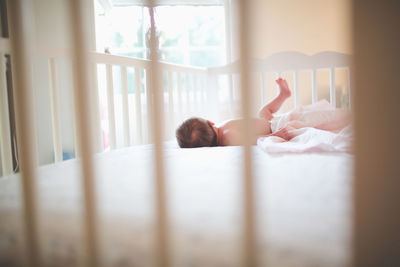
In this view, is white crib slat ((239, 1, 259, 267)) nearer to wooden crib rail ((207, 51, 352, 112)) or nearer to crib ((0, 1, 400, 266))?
crib ((0, 1, 400, 266))

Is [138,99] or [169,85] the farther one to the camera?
[169,85]

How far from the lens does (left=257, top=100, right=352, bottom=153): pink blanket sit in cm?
81

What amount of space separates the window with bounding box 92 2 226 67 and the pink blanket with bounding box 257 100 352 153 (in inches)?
55.4

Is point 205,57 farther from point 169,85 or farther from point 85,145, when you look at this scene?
point 85,145

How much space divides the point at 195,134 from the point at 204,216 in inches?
34.8

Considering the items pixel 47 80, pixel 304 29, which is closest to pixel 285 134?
pixel 304 29

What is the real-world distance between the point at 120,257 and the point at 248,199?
0.68ft

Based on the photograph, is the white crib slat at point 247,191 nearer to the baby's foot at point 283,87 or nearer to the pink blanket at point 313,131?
the pink blanket at point 313,131

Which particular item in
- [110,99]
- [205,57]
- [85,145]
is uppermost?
[205,57]

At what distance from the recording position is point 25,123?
0.46m

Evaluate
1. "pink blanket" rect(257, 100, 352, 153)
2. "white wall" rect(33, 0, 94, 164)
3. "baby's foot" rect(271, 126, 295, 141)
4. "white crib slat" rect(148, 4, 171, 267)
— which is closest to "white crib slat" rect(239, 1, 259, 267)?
"white crib slat" rect(148, 4, 171, 267)

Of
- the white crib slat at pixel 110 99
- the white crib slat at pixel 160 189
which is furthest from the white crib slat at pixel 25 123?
the white crib slat at pixel 110 99

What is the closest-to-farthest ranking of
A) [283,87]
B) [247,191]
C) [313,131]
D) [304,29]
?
[247,191]
[313,131]
[283,87]
[304,29]

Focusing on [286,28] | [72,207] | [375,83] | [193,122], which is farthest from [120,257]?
[286,28]
